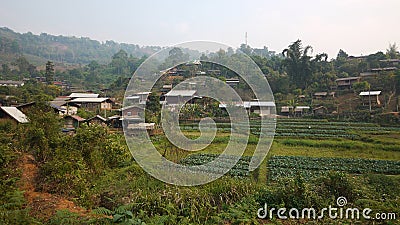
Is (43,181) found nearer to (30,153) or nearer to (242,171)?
(30,153)

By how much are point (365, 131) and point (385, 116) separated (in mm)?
3824

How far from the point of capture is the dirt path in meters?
5.22

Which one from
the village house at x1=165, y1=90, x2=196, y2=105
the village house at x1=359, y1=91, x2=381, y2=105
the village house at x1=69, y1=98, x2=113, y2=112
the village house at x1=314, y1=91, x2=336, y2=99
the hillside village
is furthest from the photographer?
the village house at x1=314, y1=91, x2=336, y2=99

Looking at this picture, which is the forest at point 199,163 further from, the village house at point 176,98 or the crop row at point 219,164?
the village house at point 176,98

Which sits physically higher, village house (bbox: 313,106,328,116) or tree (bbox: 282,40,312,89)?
tree (bbox: 282,40,312,89)

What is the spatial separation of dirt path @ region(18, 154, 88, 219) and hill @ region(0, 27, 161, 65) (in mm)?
57776

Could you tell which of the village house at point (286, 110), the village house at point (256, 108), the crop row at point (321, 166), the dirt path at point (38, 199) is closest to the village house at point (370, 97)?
the village house at point (286, 110)

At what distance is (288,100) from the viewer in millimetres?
29859

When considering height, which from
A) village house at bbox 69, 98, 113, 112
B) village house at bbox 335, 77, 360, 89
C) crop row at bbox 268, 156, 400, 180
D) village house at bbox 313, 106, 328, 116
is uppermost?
village house at bbox 335, 77, 360, 89

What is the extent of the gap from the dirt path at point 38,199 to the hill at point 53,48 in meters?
57.8

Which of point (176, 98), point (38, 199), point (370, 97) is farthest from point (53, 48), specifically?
point (38, 199)

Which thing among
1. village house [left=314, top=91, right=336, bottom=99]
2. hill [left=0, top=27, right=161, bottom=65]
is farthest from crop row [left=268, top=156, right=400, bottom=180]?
hill [left=0, top=27, right=161, bottom=65]

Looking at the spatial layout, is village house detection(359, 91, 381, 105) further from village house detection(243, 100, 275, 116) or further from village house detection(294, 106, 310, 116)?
village house detection(243, 100, 275, 116)

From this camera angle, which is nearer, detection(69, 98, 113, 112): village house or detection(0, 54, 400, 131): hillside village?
detection(0, 54, 400, 131): hillside village
